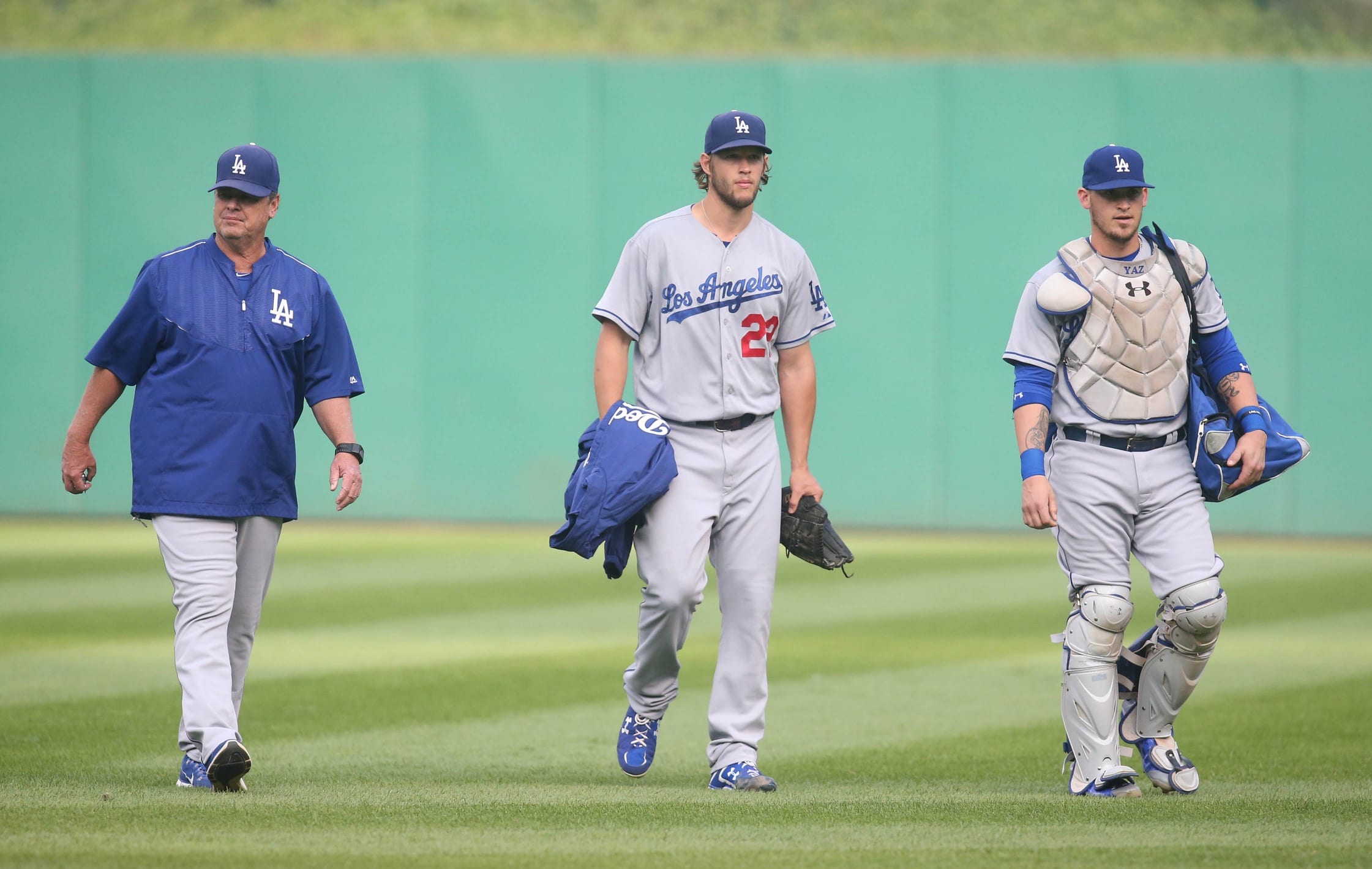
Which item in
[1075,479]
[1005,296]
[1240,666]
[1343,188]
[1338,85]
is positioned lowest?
[1240,666]

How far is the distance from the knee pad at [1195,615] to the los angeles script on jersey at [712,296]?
1.83 meters

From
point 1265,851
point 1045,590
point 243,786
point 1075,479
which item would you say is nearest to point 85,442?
point 243,786

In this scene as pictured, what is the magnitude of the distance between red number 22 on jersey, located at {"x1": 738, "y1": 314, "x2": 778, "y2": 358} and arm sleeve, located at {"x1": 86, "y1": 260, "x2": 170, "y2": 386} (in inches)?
80.4

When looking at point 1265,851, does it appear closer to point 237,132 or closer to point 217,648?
point 217,648

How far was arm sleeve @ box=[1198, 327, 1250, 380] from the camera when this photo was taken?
20.1 feet

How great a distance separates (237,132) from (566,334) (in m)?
4.28

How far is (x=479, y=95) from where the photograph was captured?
60.2ft

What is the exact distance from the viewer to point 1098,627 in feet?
19.1

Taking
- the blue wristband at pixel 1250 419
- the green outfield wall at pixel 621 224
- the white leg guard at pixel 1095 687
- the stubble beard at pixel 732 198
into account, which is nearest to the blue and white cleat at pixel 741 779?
the white leg guard at pixel 1095 687

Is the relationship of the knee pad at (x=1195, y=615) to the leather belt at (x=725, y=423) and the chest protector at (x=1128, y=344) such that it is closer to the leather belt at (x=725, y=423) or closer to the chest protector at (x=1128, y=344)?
the chest protector at (x=1128, y=344)

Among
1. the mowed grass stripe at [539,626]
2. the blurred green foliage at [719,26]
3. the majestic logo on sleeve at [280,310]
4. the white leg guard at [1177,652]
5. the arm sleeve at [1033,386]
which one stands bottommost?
the mowed grass stripe at [539,626]

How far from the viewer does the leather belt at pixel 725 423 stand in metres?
6.04

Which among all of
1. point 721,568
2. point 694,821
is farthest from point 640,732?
point 694,821

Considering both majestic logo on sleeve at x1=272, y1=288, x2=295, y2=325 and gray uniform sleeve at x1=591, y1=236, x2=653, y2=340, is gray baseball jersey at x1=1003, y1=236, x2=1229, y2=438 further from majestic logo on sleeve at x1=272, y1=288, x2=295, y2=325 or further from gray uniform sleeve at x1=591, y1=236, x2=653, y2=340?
majestic logo on sleeve at x1=272, y1=288, x2=295, y2=325
